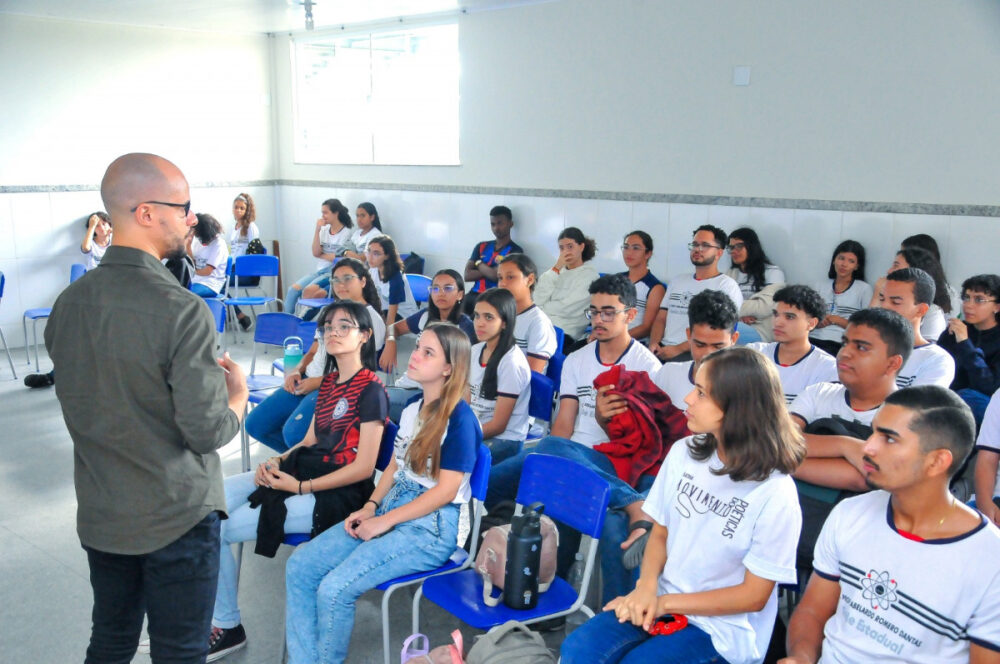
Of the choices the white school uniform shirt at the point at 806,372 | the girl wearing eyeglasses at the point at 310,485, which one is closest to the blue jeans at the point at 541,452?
the girl wearing eyeglasses at the point at 310,485

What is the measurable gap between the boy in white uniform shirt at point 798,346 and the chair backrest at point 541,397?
3.19ft

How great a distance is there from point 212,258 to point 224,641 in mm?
5366

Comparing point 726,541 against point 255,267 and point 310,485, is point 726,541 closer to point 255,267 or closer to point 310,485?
point 310,485

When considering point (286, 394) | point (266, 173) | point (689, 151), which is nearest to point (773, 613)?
point (286, 394)

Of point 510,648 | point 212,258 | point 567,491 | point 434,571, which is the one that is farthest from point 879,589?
point 212,258

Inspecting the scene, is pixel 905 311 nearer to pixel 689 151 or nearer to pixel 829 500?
pixel 829 500

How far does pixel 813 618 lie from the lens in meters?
1.97

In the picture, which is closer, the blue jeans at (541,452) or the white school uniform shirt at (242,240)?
the blue jeans at (541,452)

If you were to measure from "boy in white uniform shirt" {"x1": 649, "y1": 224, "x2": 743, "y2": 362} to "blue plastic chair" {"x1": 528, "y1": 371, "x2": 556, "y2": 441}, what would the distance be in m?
1.45

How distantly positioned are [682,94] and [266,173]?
5456 mm

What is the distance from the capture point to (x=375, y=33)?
27.9ft

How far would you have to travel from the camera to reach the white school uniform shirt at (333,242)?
8312 millimetres

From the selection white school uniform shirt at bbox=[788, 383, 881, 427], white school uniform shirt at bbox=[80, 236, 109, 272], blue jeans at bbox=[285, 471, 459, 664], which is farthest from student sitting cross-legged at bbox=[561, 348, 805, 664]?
white school uniform shirt at bbox=[80, 236, 109, 272]

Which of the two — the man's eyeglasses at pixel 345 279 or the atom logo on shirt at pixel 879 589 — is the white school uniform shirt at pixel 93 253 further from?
the atom logo on shirt at pixel 879 589
